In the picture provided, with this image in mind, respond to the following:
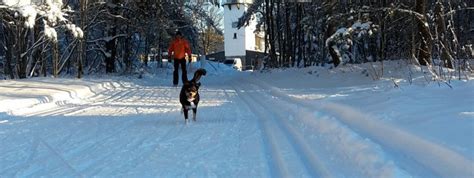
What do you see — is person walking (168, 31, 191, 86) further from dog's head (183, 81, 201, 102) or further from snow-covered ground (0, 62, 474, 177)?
dog's head (183, 81, 201, 102)

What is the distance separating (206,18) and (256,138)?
2899 centimetres

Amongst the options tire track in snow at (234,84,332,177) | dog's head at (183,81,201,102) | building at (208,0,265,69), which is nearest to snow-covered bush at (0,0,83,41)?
dog's head at (183,81,201,102)

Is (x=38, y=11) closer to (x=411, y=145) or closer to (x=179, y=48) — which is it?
(x=179, y=48)

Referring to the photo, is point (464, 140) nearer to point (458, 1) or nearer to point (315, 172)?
point (315, 172)

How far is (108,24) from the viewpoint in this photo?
25219mm

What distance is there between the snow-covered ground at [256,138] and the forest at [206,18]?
363 cm

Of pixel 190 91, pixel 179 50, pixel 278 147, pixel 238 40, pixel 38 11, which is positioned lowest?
pixel 278 147

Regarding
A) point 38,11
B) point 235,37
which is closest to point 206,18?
point 38,11

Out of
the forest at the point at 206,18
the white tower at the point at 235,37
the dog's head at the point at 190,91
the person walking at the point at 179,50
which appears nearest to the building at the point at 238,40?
the white tower at the point at 235,37

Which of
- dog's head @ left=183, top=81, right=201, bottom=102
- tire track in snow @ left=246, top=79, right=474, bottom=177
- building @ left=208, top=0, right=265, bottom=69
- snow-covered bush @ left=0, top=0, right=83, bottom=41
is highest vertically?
building @ left=208, top=0, right=265, bottom=69

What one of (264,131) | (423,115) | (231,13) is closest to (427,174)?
(423,115)

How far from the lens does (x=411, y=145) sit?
516 centimetres

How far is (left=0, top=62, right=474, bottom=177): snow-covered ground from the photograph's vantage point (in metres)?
4.89

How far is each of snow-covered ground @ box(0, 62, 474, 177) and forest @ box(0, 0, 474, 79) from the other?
3.63 metres
